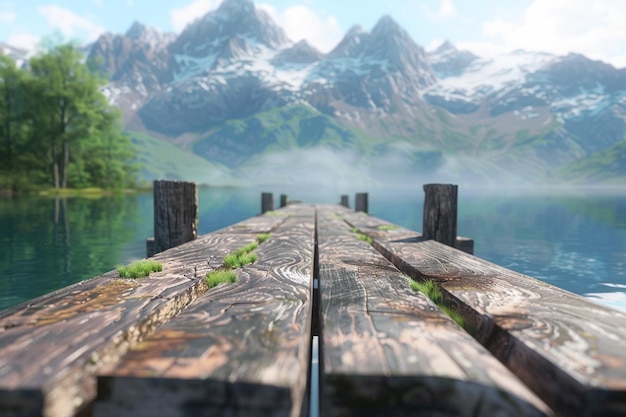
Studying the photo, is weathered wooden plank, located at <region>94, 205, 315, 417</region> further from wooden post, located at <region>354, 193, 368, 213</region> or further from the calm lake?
wooden post, located at <region>354, 193, 368, 213</region>

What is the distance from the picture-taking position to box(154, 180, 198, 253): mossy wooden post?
5.56 meters

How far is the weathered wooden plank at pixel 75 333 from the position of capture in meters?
1.27

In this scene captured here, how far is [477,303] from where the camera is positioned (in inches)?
87.4

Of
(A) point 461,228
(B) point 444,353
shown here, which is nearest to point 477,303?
(B) point 444,353

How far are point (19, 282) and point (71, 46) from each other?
1802 inches

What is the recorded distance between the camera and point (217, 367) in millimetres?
1371

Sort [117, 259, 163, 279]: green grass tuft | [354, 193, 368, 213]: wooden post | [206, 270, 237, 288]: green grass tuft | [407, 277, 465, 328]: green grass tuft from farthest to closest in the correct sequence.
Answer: [354, 193, 368, 213]: wooden post, [117, 259, 163, 279]: green grass tuft, [206, 270, 237, 288]: green grass tuft, [407, 277, 465, 328]: green grass tuft

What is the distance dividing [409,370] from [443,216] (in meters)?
5.21

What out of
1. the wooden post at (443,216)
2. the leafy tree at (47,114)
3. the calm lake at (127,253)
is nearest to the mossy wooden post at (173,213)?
the calm lake at (127,253)

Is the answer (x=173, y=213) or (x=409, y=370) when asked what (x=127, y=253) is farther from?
(x=409, y=370)

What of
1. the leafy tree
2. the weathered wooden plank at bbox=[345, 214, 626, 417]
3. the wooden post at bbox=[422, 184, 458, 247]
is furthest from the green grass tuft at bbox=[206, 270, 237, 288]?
the leafy tree

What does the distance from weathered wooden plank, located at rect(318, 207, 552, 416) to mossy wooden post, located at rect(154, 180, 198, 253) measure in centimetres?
419

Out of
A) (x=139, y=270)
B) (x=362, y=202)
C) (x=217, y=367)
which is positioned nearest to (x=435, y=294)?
(x=217, y=367)

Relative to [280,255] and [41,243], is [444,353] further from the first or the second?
[41,243]
